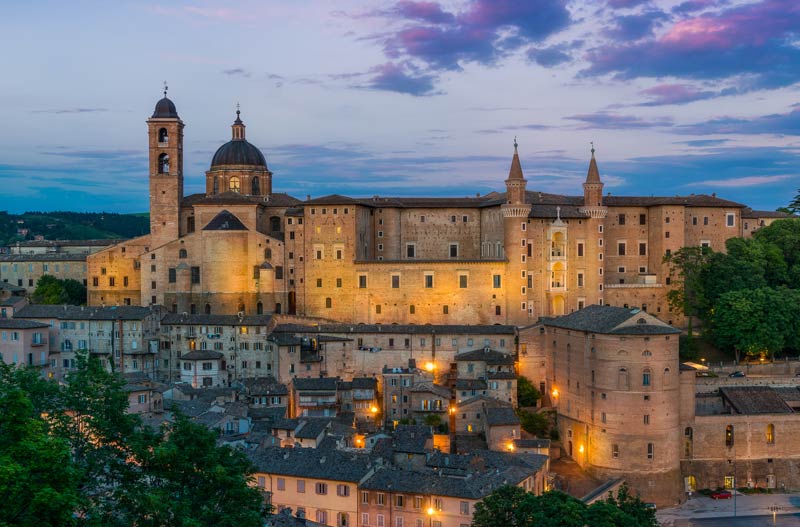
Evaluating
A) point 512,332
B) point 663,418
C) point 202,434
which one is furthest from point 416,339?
point 202,434

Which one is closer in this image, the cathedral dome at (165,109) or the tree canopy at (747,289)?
the tree canopy at (747,289)

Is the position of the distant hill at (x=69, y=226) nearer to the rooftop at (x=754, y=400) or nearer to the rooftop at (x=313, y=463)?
the rooftop at (x=313, y=463)

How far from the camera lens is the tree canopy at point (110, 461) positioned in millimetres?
15539

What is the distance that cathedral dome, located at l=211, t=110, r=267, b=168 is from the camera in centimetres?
7056

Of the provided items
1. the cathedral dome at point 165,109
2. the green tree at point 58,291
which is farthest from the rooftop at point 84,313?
the cathedral dome at point 165,109

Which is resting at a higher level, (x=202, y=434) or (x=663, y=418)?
(x=202, y=434)

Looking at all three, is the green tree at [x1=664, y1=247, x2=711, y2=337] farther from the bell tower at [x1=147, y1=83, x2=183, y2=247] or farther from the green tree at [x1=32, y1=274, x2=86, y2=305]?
the green tree at [x1=32, y1=274, x2=86, y2=305]

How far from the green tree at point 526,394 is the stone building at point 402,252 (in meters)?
9.57

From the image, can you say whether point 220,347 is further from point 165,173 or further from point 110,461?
point 110,461

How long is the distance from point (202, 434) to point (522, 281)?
40047mm

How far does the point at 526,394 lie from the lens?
159ft

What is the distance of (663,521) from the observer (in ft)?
132

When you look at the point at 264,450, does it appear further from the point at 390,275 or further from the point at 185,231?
the point at 185,231

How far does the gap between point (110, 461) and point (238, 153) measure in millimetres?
52774
